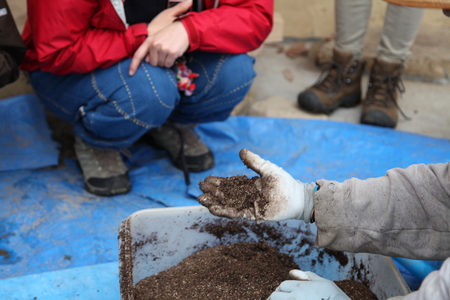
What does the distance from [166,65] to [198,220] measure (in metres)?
0.59

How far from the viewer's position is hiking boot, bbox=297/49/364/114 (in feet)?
7.39

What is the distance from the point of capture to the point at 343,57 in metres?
2.31

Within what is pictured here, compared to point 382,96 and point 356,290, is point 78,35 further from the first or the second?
point 382,96

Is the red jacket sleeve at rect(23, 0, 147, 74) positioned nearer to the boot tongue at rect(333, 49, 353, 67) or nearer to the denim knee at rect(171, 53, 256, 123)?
the denim knee at rect(171, 53, 256, 123)

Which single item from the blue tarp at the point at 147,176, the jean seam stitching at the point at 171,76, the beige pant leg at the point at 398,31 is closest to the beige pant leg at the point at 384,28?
the beige pant leg at the point at 398,31

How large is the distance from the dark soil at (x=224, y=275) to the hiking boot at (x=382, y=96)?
1.19 m

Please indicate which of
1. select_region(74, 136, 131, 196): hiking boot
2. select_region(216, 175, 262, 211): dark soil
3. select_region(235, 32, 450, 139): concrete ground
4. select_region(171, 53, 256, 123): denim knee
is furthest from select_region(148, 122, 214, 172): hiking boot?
select_region(216, 175, 262, 211): dark soil

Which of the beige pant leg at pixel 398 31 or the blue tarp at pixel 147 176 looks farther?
the beige pant leg at pixel 398 31

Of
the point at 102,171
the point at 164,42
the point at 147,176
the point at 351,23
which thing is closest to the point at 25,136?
the point at 102,171

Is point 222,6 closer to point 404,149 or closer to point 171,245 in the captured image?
point 171,245

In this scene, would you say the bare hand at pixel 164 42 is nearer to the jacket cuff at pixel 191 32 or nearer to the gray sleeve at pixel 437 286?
the jacket cuff at pixel 191 32

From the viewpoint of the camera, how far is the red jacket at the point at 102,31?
1.32 metres

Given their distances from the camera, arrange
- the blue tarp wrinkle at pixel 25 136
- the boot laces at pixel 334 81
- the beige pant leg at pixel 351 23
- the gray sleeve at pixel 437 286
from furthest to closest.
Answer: the boot laces at pixel 334 81 < the beige pant leg at pixel 351 23 < the blue tarp wrinkle at pixel 25 136 < the gray sleeve at pixel 437 286

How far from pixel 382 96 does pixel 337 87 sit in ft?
0.76
